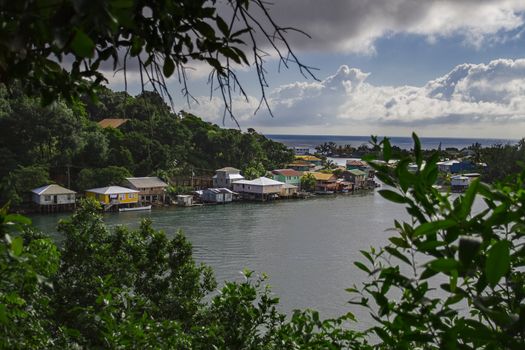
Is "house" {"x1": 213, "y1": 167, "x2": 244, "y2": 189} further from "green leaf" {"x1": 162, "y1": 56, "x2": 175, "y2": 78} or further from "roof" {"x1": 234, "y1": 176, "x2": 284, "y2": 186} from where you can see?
"green leaf" {"x1": 162, "y1": 56, "x2": 175, "y2": 78}

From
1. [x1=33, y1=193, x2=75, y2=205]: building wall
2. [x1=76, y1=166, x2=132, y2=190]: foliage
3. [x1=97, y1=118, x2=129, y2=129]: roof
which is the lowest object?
[x1=33, y1=193, x2=75, y2=205]: building wall

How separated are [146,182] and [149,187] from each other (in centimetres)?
35

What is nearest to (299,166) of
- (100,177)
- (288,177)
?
(288,177)

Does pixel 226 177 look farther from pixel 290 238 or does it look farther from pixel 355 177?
pixel 290 238

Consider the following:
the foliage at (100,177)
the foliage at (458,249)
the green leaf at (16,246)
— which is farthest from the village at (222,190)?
the green leaf at (16,246)

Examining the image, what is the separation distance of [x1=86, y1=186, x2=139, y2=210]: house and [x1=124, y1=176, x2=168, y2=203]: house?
0.55m

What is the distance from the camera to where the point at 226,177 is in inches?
936

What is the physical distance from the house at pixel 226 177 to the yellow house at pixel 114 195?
5498 millimetres

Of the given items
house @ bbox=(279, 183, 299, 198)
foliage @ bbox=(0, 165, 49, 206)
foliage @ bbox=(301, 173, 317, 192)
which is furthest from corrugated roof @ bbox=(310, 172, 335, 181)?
foliage @ bbox=(0, 165, 49, 206)

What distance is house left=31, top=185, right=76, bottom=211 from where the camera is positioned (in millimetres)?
17578

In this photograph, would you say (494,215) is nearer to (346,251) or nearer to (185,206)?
(346,251)

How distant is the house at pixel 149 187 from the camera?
1985 centimetres

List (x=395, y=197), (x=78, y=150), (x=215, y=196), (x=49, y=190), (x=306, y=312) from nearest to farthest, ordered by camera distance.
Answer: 1. (x=395, y=197)
2. (x=306, y=312)
3. (x=49, y=190)
4. (x=78, y=150)
5. (x=215, y=196)

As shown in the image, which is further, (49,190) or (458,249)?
(49,190)
